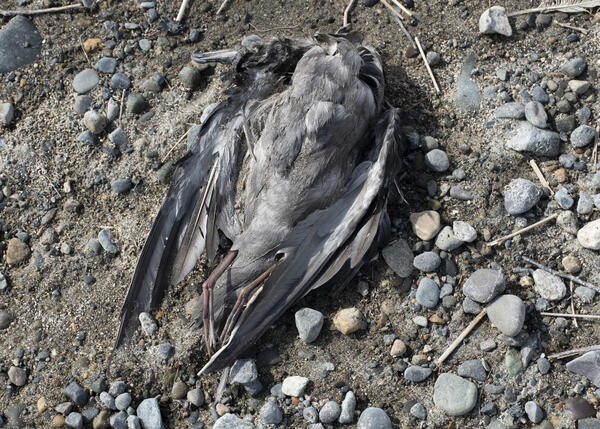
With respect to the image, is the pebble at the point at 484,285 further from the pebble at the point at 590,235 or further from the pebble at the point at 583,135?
the pebble at the point at 583,135

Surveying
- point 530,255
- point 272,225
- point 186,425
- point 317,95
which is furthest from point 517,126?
point 186,425

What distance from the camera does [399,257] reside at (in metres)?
3.35

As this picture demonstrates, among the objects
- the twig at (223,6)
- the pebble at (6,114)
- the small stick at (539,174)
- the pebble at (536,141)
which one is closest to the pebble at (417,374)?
the small stick at (539,174)

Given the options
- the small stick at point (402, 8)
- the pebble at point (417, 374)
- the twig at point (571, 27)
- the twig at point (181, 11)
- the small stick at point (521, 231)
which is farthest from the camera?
the twig at point (181, 11)

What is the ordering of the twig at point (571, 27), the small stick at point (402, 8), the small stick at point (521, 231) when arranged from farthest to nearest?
the small stick at point (402, 8), the twig at point (571, 27), the small stick at point (521, 231)

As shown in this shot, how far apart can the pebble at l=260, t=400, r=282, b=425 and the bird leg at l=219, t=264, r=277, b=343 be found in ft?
1.27

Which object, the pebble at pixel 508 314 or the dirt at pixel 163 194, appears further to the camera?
the dirt at pixel 163 194

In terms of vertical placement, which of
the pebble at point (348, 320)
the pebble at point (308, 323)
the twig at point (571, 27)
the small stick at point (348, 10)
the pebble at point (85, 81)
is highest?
the pebble at point (85, 81)

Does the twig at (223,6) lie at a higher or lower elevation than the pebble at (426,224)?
higher

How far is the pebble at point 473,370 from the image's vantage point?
3.21 meters

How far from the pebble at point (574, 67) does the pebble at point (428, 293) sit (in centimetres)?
127

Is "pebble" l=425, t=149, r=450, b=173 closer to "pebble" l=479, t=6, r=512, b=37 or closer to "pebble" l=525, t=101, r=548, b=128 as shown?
"pebble" l=525, t=101, r=548, b=128

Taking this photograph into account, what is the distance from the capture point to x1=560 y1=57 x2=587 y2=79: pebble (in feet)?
11.5

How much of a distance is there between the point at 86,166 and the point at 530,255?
2.31 metres
